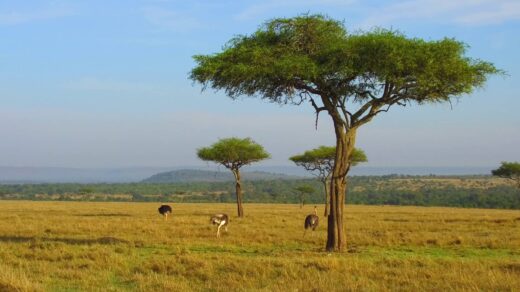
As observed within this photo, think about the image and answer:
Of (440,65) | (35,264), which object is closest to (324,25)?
(440,65)

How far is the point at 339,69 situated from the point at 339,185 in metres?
4.04

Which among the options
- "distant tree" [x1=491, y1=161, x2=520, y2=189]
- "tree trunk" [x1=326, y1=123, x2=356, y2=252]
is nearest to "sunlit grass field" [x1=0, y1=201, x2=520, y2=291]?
"tree trunk" [x1=326, y1=123, x2=356, y2=252]

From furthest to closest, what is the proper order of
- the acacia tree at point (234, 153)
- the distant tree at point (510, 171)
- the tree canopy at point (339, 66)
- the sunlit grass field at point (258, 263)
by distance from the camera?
the distant tree at point (510, 171), the acacia tree at point (234, 153), the tree canopy at point (339, 66), the sunlit grass field at point (258, 263)

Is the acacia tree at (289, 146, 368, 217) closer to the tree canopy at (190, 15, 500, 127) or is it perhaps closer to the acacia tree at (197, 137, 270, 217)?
the acacia tree at (197, 137, 270, 217)

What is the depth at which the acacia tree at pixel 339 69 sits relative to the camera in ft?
66.6

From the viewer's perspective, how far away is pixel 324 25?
21422mm

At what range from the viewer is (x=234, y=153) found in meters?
49.6

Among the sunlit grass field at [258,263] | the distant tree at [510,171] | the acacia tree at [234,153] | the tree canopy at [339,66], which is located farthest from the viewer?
the distant tree at [510,171]

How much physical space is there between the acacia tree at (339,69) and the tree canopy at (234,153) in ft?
89.2

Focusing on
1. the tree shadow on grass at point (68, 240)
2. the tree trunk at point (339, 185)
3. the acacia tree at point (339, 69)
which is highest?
the acacia tree at point (339, 69)

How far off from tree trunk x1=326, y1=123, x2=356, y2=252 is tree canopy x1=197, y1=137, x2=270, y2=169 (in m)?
29.0

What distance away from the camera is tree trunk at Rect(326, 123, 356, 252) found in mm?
20672

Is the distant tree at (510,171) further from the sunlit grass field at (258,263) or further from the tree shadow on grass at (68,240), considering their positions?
the tree shadow on grass at (68,240)

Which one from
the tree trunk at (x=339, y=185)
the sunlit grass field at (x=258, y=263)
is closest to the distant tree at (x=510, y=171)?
Result: the sunlit grass field at (x=258, y=263)
